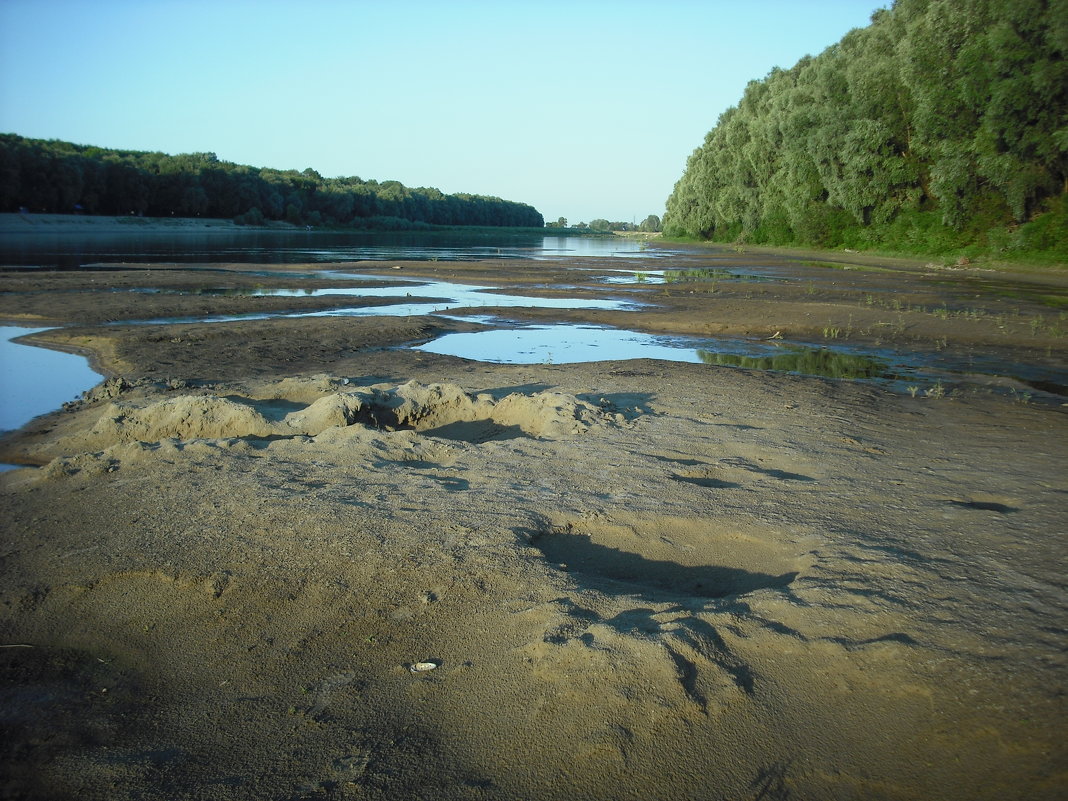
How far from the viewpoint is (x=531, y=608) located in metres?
4.00

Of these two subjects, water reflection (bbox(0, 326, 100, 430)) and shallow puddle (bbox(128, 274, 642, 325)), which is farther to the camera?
shallow puddle (bbox(128, 274, 642, 325))

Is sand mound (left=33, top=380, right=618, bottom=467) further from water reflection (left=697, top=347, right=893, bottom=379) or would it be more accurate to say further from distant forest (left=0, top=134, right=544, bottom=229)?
distant forest (left=0, top=134, right=544, bottom=229)

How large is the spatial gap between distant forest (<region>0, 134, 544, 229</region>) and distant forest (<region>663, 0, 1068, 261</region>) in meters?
59.3

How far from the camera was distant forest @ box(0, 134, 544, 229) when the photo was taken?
220ft

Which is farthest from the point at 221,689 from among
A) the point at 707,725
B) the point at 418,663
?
the point at 707,725

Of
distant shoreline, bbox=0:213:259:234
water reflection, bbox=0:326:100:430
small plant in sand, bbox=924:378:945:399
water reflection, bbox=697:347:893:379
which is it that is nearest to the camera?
water reflection, bbox=0:326:100:430

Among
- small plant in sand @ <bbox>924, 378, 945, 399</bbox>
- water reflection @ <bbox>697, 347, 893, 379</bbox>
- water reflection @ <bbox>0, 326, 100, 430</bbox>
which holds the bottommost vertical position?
water reflection @ <bbox>0, 326, 100, 430</bbox>

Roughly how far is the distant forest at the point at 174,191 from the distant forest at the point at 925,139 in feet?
195

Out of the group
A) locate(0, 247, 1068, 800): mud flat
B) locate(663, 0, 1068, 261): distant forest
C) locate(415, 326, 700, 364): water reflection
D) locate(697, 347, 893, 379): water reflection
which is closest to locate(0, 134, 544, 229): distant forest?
locate(663, 0, 1068, 261): distant forest

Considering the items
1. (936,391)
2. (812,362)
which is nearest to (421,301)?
(812,362)

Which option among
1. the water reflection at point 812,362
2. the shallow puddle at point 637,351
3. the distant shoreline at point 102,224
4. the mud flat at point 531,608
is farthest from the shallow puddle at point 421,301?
the distant shoreline at point 102,224

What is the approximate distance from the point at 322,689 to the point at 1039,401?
10012 millimetres

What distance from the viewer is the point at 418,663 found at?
369 cm

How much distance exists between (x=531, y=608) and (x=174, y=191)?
9379 centimetres
